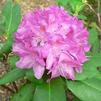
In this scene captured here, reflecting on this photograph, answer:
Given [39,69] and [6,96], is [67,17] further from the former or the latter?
[6,96]

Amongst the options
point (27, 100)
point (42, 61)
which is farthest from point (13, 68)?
point (42, 61)

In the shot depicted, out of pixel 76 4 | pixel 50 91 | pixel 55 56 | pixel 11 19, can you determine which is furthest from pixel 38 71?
pixel 76 4

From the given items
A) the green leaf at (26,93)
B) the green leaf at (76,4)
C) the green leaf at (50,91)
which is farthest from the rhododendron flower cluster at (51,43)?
the green leaf at (76,4)

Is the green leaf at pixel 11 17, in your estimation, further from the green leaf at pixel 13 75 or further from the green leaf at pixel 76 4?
the green leaf at pixel 76 4

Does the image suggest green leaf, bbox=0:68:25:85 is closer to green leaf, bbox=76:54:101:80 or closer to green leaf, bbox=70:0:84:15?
green leaf, bbox=76:54:101:80

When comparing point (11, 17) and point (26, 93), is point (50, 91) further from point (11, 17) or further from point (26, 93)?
point (11, 17)
